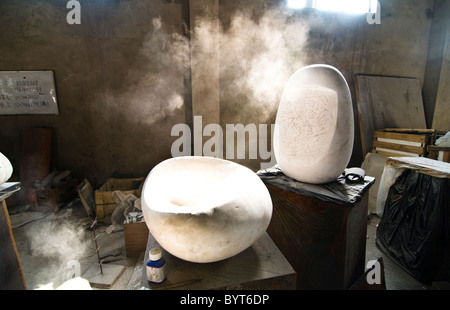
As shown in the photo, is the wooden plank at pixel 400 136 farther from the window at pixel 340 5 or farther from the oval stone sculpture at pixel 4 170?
the oval stone sculpture at pixel 4 170

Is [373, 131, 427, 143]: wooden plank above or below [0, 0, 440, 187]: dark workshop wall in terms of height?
below

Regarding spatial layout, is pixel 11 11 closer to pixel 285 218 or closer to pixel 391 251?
pixel 285 218

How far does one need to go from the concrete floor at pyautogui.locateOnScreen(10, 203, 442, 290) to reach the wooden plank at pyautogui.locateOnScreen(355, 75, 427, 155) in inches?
70.8

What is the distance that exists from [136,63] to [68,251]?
2875mm

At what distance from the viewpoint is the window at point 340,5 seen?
391 cm

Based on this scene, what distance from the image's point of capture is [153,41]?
11.9 feet

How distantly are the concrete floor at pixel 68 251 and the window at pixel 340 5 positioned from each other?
3647 mm

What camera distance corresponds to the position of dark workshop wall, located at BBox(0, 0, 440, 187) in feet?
11.4
